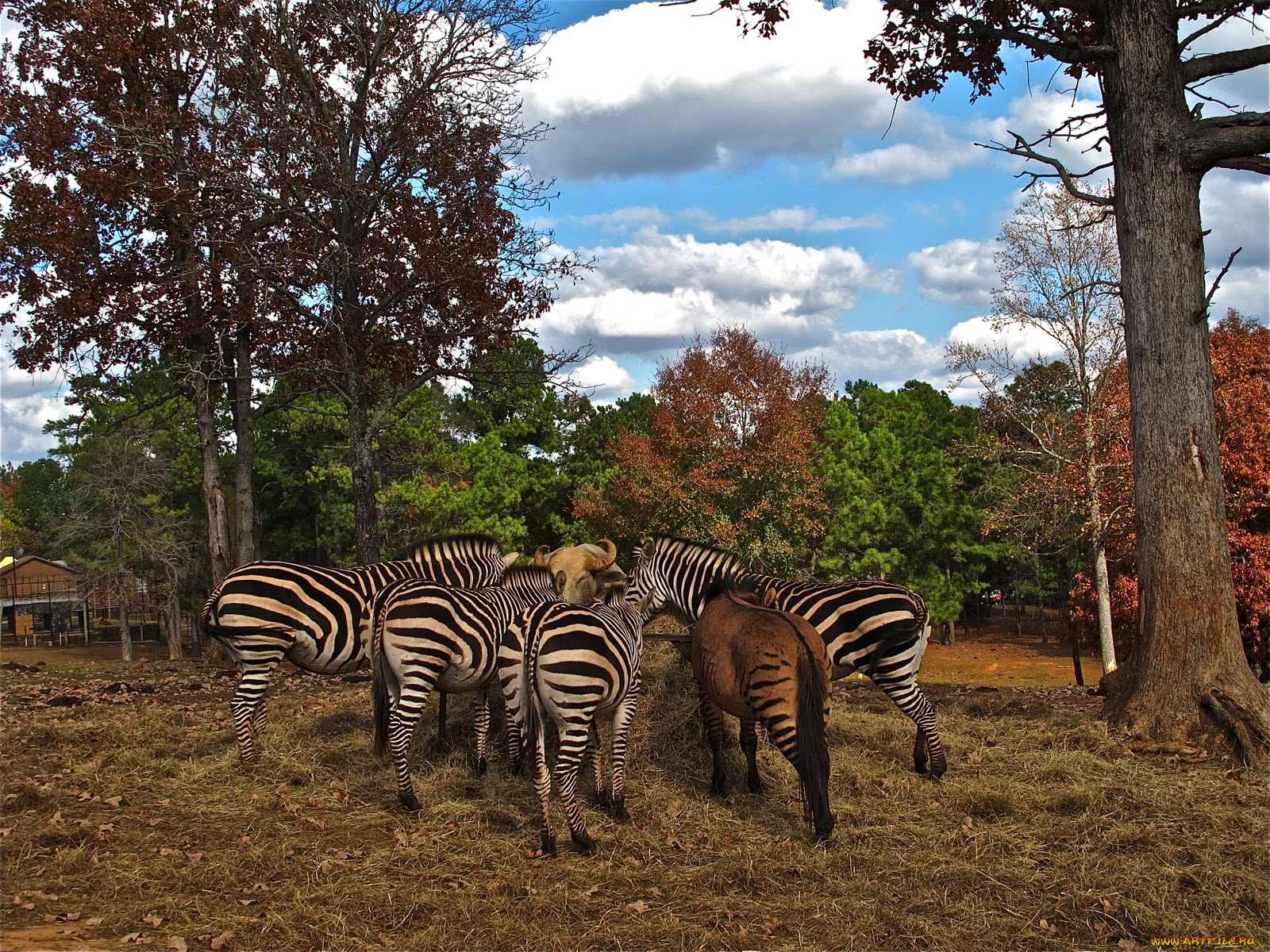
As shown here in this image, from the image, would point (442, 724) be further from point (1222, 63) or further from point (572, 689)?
point (1222, 63)

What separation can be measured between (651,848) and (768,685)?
57.5 inches

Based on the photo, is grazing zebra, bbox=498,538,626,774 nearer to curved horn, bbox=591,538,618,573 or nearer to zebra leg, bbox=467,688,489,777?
curved horn, bbox=591,538,618,573

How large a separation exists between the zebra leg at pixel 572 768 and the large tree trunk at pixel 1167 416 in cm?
552

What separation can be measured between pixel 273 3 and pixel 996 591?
5293cm

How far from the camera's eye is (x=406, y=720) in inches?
294

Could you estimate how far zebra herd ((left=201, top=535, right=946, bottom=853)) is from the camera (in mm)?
6766

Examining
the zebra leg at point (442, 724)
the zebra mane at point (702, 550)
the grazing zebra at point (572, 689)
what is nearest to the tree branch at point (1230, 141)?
the zebra mane at point (702, 550)

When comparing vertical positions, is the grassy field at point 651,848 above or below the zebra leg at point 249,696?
below

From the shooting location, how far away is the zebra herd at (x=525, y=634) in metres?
6.77

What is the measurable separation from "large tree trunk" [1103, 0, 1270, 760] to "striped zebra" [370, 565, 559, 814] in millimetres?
6222

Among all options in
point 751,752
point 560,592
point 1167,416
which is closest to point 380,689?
point 560,592

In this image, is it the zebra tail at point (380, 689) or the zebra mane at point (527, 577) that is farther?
the zebra mane at point (527, 577)

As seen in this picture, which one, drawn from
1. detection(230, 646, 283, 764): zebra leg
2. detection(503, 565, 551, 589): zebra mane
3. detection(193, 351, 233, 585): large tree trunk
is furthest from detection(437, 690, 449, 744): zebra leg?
detection(193, 351, 233, 585): large tree trunk

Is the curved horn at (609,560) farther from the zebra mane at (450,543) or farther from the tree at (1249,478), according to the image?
the tree at (1249,478)
